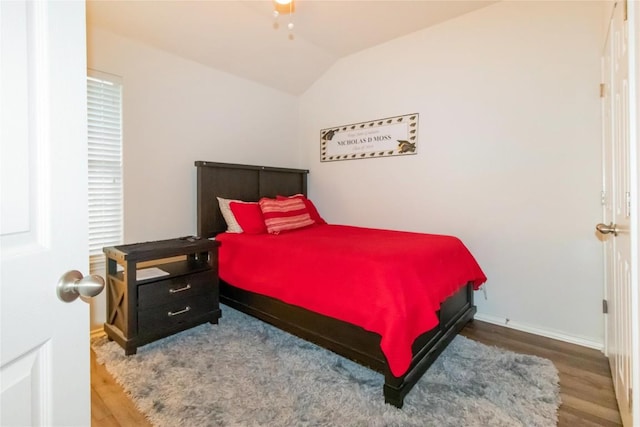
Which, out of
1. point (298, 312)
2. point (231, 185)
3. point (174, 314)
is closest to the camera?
point (298, 312)

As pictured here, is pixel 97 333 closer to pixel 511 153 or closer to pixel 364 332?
pixel 364 332

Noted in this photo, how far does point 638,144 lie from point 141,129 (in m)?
3.07

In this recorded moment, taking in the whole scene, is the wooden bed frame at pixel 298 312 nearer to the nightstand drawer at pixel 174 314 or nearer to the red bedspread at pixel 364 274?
the red bedspread at pixel 364 274

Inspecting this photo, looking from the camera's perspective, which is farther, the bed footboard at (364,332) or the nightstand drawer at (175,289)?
the nightstand drawer at (175,289)

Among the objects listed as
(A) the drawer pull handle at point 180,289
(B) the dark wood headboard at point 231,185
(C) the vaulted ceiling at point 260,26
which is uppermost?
(C) the vaulted ceiling at point 260,26

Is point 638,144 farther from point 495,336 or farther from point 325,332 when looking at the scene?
point 495,336

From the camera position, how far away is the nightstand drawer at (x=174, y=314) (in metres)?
2.16

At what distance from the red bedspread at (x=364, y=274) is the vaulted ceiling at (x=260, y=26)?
5.81ft

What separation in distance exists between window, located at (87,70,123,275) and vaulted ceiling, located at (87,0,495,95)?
479mm

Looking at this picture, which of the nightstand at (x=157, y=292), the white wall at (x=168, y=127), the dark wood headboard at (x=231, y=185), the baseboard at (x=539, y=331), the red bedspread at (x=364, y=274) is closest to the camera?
the red bedspread at (x=364, y=274)

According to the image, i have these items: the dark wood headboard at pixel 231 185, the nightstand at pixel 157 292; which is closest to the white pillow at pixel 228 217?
the dark wood headboard at pixel 231 185

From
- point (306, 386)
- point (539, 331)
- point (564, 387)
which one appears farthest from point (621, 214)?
point (306, 386)

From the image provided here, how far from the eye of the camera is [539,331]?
2.48 metres

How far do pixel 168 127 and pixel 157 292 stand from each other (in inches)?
58.7
